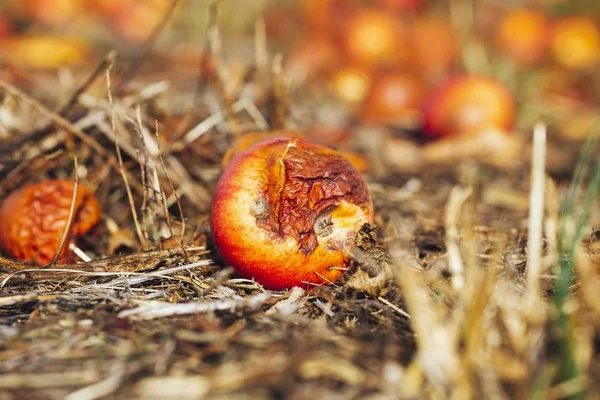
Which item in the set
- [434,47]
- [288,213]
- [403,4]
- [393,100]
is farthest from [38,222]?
[403,4]

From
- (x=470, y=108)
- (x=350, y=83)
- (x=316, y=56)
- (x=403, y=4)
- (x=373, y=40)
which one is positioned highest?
(x=403, y=4)

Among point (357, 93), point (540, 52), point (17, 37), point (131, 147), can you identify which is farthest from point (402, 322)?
A: point (17, 37)

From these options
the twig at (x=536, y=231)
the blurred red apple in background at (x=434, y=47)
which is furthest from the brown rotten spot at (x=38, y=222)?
the blurred red apple in background at (x=434, y=47)

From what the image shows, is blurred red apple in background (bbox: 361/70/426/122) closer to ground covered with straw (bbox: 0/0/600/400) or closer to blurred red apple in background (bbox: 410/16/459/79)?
blurred red apple in background (bbox: 410/16/459/79)

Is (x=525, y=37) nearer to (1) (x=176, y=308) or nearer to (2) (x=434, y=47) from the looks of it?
(2) (x=434, y=47)

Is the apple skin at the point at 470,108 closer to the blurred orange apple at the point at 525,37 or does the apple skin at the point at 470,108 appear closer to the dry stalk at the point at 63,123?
the dry stalk at the point at 63,123
